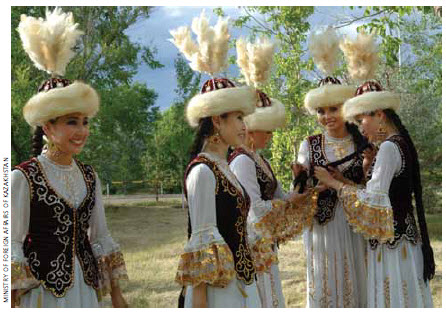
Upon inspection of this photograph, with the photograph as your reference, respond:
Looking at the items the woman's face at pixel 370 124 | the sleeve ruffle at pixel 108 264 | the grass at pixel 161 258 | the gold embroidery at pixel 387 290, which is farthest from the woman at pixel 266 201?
the grass at pixel 161 258

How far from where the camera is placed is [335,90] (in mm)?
4352

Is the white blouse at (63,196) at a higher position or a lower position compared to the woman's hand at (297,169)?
lower

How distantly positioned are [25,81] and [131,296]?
578 centimetres

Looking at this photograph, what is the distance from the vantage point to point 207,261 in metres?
2.58

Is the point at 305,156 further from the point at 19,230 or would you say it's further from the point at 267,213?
the point at 19,230

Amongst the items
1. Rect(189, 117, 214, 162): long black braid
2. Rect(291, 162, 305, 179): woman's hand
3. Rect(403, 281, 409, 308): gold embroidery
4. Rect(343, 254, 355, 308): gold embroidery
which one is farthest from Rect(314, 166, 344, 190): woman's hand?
Rect(189, 117, 214, 162): long black braid

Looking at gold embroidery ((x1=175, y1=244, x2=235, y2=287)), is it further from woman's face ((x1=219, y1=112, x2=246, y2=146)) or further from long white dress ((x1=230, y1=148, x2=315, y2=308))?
long white dress ((x1=230, y1=148, x2=315, y2=308))

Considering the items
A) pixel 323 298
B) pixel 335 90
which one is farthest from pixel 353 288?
pixel 335 90

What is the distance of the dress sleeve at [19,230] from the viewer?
2.50 m

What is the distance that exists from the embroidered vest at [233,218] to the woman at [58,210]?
0.59 meters

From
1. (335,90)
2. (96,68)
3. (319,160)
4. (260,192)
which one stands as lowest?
(260,192)

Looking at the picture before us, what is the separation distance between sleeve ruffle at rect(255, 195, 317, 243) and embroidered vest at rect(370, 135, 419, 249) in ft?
1.96

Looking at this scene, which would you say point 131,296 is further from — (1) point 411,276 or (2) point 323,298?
(1) point 411,276

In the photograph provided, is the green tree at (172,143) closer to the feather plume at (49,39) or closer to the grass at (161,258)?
the grass at (161,258)
